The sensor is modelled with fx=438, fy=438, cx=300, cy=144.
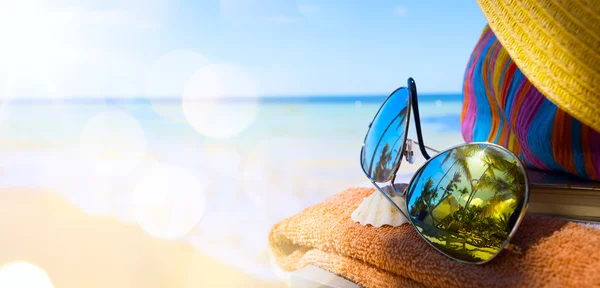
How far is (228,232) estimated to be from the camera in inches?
42.9

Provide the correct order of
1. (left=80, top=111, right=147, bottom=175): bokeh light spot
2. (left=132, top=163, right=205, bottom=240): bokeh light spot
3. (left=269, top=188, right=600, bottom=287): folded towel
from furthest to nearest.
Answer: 1. (left=80, top=111, right=147, bottom=175): bokeh light spot
2. (left=132, top=163, right=205, bottom=240): bokeh light spot
3. (left=269, top=188, right=600, bottom=287): folded towel

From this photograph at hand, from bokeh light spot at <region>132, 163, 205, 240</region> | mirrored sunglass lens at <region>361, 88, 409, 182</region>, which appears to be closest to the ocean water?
bokeh light spot at <region>132, 163, 205, 240</region>

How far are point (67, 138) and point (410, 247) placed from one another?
3.25 m

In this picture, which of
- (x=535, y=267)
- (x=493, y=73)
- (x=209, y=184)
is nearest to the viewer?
(x=535, y=267)

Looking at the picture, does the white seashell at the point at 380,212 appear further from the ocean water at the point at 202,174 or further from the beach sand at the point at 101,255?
the beach sand at the point at 101,255

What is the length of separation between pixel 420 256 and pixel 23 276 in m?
0.90

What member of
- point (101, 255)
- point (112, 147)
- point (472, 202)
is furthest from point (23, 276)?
point (112, 147)

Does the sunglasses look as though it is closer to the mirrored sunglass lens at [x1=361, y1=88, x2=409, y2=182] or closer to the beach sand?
the mirrored sunglass lens at [x1=361, y1=88, x2=409, y2=182]

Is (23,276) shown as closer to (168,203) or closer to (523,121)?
(168,203)

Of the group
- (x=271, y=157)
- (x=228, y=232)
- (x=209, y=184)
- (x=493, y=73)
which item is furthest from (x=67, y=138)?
(x=493, y=73)

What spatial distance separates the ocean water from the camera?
112cm

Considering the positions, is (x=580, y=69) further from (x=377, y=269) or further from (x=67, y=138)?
(x=67, y=138)

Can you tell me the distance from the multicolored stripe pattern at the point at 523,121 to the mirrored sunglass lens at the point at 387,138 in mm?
135

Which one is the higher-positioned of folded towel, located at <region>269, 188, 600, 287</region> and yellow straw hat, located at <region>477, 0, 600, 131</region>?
yellow straw hat, located at <region>477, 0, 600, 131</region>
